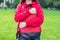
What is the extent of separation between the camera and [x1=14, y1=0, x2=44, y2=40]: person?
176 inches

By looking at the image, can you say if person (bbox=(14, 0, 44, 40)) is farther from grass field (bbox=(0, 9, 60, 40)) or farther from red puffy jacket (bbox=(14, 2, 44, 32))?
grass field (bbox=(0, 9, 60, 40))

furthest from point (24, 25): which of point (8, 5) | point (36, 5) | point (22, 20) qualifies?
point (8, 5)

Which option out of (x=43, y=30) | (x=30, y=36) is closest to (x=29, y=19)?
(x=30, y=36)

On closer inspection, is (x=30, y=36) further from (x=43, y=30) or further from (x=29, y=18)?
(x=43, y=30)

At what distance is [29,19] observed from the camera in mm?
4480

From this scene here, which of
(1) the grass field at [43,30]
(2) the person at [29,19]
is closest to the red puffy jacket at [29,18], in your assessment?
(2) the person at [29,19]

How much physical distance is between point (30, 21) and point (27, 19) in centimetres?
6

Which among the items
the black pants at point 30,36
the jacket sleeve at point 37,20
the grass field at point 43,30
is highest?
the jacket sleeve at point 37,20

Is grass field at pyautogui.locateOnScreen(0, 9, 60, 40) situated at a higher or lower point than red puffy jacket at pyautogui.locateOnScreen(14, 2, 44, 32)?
lower

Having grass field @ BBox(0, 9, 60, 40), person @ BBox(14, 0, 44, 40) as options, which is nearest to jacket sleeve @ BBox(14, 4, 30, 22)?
person @ BBox(14, 0, 44, 40)

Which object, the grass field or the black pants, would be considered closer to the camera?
the black pants

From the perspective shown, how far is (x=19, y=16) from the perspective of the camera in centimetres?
450

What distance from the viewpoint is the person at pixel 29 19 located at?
4480 millimetres

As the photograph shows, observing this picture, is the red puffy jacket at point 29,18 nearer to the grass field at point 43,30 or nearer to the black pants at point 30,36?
the black pants at point 30,36
